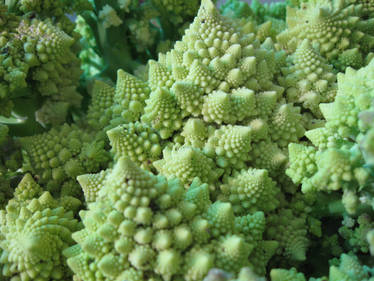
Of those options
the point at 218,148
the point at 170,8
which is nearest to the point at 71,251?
the point at 218,148

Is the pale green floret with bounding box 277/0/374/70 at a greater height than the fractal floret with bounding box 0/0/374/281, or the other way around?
the pale green floret with bounding box 277/0/374/70

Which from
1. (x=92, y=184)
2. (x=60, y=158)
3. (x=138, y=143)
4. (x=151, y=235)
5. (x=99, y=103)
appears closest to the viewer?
(x=151, y=235)

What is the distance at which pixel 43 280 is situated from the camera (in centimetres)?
119

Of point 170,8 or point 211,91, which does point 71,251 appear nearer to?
point 211,91

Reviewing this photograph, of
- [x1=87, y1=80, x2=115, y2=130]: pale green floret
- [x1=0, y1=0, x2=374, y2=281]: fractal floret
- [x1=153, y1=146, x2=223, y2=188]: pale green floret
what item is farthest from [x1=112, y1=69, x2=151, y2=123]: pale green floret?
[x1=153, y1=146, x2=223, y2=188]: pale green floret

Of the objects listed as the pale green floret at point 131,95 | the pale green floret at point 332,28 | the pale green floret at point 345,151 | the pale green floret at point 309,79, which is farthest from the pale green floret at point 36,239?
the pale green floret at point 332,28

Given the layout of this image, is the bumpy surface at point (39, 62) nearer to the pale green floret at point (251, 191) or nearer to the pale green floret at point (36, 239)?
the pale green floret at point (36, 239)

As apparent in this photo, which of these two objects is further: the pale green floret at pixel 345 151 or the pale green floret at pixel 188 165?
the pale green floret at pixel 188 165

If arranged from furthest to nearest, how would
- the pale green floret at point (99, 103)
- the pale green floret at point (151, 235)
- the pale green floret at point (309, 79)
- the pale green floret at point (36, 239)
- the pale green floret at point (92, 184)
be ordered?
1. the pale green floret at point (99, 103)
2. the pale green floret at point (309, 79)
3. the pale green floret at point (92, 184)
4. the pale green floret at point (36, 239)
5. the pale green floret at point (151, 235)

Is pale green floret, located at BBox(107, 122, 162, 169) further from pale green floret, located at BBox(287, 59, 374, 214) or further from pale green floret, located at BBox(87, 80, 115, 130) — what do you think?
pale green floret, located at BBox(287, 59, 374, 214)

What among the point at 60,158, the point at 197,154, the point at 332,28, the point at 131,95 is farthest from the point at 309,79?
the point at 60,158

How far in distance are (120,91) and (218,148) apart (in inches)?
17.8

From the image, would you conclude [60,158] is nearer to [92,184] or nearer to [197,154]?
[92,184]

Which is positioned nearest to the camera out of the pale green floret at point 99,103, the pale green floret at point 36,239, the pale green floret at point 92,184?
the pale green floret at point 36,239
